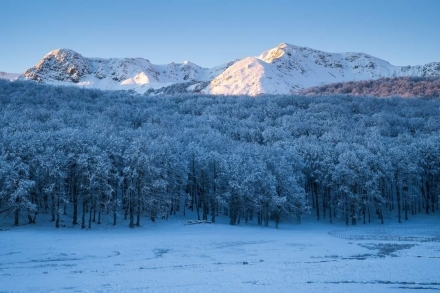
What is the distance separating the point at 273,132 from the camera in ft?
385

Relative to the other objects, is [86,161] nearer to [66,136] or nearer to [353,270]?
[66,136]

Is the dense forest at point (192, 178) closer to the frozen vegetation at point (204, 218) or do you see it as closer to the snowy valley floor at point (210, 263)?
the frozen vegetation at point (204, 218)

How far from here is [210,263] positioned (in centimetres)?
3056

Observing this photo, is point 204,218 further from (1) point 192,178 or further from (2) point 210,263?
(2) point 210,263

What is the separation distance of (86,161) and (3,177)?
10.3 meters

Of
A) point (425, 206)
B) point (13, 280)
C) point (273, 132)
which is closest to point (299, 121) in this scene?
point (273, 132)

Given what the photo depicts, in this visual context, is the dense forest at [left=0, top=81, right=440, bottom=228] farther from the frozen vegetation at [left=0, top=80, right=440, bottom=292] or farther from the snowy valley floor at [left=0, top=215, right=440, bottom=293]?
the snowy valley floor at [left=0, top=215, right=440, bottom=293]

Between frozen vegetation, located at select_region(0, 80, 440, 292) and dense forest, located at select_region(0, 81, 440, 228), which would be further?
dense forest, located at select_region(0, 81, 440, 228)

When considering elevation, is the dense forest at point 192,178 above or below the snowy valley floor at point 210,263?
above

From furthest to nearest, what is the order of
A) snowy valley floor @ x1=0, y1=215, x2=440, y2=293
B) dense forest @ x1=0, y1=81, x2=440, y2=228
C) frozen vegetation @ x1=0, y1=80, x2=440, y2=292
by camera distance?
dense forest @ x1=0, y1=81, x2=440, y2=228 < frozen vegetation @ x1=0, y1=80, x2=440, y2=292 < snowy valley floor @ x1=0, y1=215, x2=440, y2=293

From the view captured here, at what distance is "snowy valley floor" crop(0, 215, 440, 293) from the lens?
22.4 meters

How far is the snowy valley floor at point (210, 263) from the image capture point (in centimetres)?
2244

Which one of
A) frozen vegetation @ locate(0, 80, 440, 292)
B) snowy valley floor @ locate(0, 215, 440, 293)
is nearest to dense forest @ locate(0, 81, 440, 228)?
frozen vegetation @ locate(0, 80, 440, 292)

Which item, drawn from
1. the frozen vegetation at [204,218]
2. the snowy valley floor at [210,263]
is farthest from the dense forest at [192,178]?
the snowy valley floor at [210,263]
